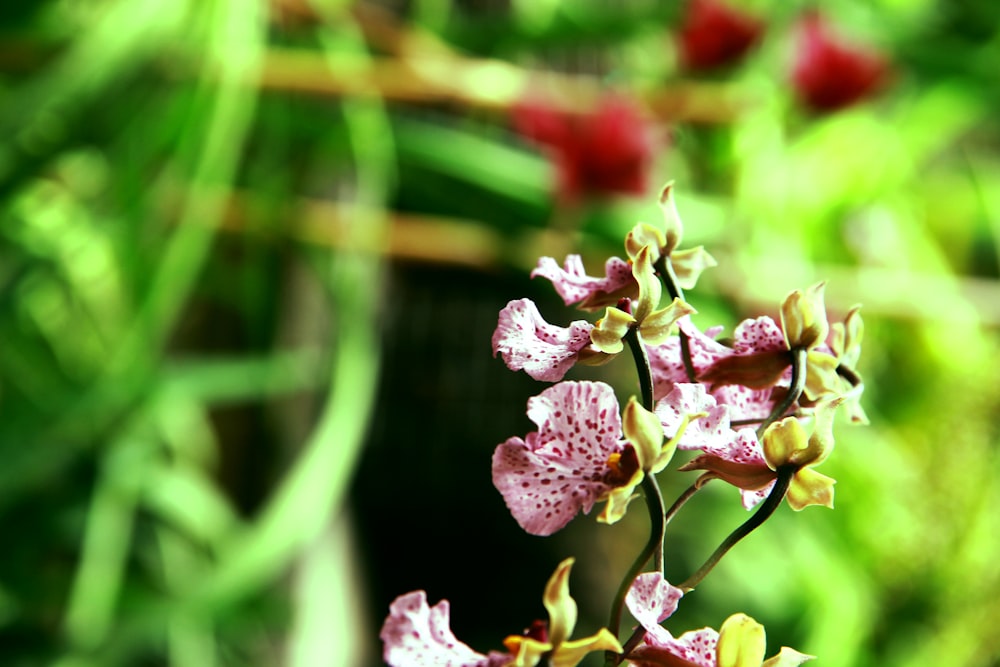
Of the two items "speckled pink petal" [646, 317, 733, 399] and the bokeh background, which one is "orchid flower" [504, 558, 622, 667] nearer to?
"speckled pink petal" [646, 317, 733, 399]

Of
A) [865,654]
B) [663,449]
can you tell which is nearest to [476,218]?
[865,654]

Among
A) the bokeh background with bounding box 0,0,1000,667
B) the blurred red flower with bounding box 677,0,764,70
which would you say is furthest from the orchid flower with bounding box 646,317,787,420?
the blurred red flower with bounding box 677,0,764,70

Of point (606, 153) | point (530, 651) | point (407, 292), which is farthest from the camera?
point (407, 292)

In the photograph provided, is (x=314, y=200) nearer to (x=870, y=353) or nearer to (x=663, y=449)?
(x=870, y=353)

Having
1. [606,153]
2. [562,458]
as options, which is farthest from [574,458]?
[606,153]

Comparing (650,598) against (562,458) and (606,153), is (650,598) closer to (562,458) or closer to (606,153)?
(562,458)

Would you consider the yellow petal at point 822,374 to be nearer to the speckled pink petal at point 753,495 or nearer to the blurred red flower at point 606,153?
the speckled pink petal at point 753,495
